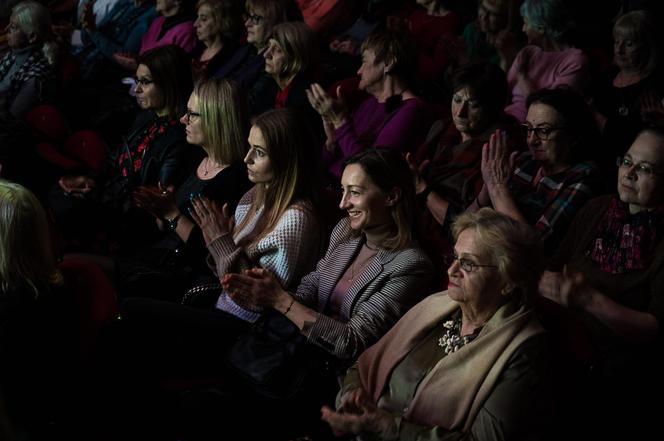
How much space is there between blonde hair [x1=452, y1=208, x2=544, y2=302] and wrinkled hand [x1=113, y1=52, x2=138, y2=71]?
3.91m

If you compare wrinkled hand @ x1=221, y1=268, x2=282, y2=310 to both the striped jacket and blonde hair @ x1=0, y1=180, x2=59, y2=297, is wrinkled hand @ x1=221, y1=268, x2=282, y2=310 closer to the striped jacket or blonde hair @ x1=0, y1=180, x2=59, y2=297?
the striped jacket

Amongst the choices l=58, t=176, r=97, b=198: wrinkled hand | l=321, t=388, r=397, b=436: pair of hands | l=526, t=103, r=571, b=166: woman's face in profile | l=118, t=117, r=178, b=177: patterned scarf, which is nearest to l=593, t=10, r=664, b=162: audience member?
l=526, t=103, r=571, b=166: woman's face in profile

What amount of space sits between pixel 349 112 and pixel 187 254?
1.06m

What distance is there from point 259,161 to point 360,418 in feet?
4.02

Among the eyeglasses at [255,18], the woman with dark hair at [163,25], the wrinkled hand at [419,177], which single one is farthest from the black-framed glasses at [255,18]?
the wrinkled hand at [419,177]

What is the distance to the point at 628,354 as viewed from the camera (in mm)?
2816

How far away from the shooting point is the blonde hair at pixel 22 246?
2.76 meters

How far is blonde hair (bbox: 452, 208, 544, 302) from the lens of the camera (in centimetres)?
245

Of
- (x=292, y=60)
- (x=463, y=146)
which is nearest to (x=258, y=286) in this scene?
(x=463, y=146)

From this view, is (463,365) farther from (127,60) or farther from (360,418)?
(127,60)

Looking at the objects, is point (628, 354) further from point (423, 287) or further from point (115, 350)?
point (115, 350)

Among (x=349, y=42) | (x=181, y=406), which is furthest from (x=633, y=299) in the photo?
(x=349, y=42)

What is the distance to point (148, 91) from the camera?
4.48 m

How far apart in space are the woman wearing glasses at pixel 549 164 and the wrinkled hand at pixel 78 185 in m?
1.86
